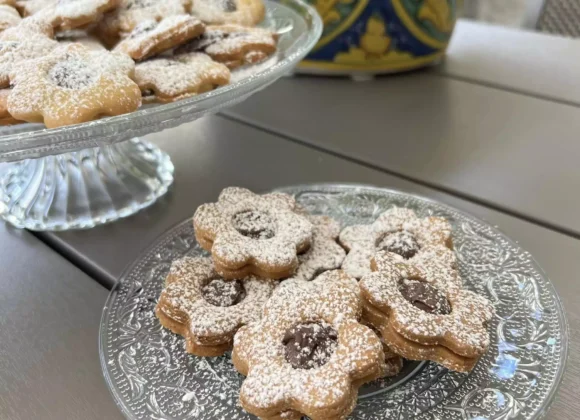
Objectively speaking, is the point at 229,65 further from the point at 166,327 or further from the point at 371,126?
the point at 166,327

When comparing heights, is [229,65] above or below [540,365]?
above

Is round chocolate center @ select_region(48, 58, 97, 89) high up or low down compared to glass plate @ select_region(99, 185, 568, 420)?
up

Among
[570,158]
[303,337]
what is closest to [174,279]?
[303,337]

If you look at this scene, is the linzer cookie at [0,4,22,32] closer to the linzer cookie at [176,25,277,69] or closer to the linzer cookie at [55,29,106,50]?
the linzer cookie at [55,29,106,50]

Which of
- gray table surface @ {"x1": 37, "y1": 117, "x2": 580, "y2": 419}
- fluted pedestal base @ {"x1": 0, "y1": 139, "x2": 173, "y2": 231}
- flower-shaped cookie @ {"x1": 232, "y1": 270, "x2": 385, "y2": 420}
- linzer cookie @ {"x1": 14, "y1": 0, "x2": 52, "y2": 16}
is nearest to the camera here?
flower-shaped cookie @ {"x1": 232, "y1": 270, "x2": 385, "y2": 420}

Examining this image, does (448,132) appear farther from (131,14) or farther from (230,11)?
(131,14)

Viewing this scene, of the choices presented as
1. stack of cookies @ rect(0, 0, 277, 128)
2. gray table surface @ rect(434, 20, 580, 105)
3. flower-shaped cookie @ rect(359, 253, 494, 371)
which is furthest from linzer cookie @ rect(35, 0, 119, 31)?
gray table surface @ rect(434, 20, 580, 105)
